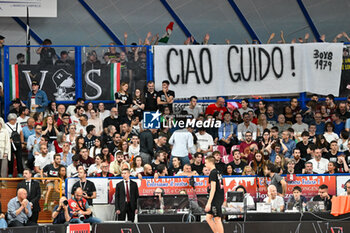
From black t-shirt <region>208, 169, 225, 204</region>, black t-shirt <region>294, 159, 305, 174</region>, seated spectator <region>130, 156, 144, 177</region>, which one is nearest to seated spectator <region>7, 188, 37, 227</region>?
seated spectator <region>130, 156, 144, 177</region>

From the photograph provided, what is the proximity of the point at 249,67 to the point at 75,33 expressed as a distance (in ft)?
22.4

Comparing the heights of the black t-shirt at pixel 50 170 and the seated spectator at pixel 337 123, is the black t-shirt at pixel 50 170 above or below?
below

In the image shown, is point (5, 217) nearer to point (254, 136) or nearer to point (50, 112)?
point (50, 112)

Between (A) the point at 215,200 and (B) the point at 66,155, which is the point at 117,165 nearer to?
(B) the point at 66,155

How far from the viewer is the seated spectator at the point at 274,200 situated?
53.7ft

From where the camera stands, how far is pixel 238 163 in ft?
61.9

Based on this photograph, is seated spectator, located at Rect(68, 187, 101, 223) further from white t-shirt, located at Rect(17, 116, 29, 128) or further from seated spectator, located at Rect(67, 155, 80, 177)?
A: white t-shirt, located at Rect(17, 116, 29, 128)

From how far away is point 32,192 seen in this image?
55.9 feet

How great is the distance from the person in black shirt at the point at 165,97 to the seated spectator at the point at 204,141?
1.43 m

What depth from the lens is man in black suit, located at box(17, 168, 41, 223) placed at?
55.2ft

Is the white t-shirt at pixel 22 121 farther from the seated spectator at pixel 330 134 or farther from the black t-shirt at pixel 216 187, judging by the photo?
the seated spectator at pixel 330 134

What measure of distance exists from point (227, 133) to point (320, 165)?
10.6 feet

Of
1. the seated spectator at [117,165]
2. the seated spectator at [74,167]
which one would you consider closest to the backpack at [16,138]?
the seated spectator at [74,167]

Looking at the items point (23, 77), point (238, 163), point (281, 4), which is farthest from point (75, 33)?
point (238, 163)
